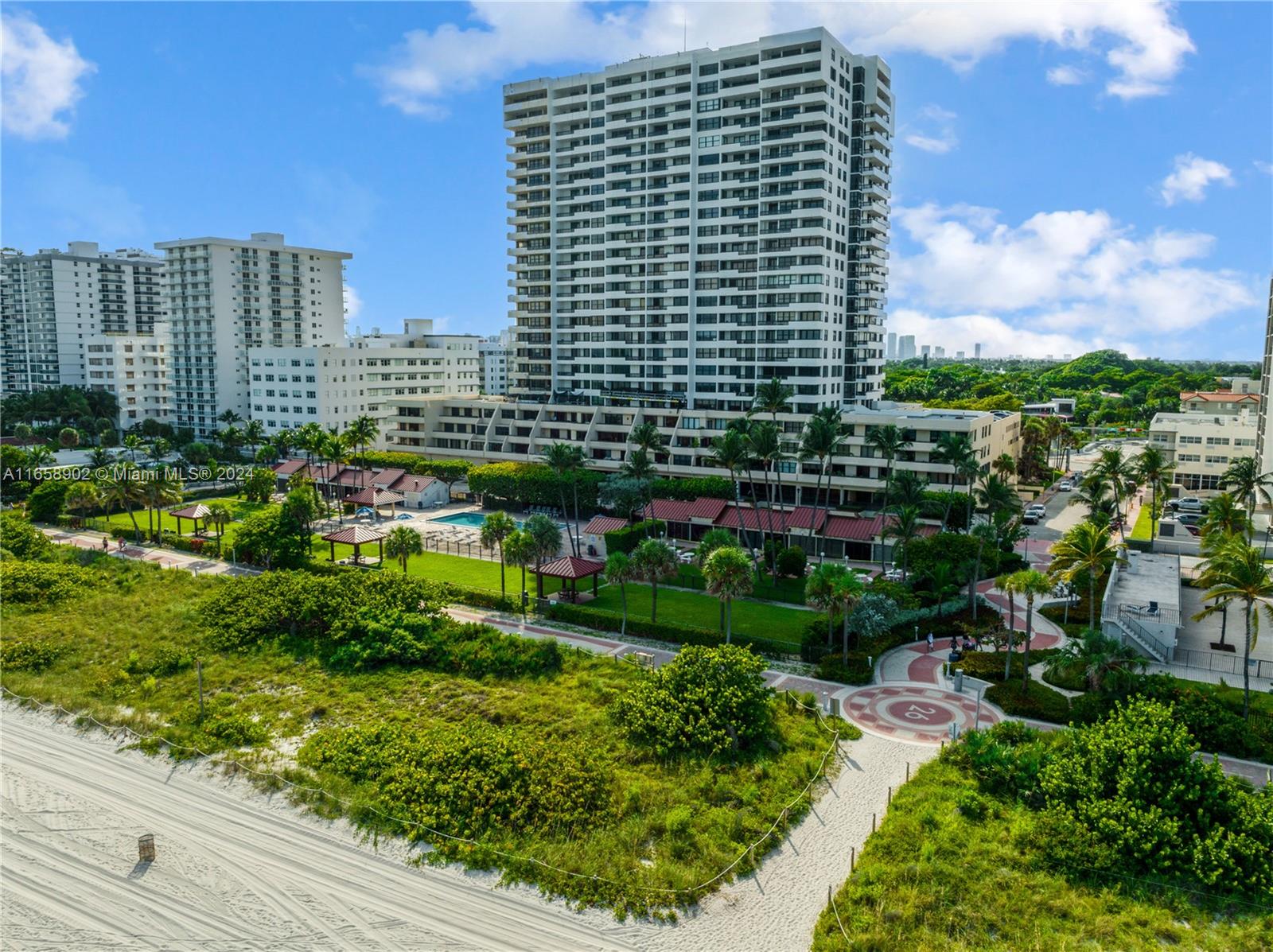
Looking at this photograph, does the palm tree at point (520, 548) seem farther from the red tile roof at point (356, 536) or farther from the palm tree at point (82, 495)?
the palm tree at point (82, 495)

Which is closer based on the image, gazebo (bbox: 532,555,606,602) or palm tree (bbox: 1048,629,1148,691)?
palm tree (bbox: 1048,629,1148,691)

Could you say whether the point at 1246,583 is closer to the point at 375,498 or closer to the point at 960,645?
the point at 960,645

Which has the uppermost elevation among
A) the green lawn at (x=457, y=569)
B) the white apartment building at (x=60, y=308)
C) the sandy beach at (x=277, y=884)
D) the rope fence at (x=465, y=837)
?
the white apartment building at (x=60, y=308)

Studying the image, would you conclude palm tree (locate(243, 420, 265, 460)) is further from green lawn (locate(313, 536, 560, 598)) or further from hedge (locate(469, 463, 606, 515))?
green lawn (locate(313, 536, 560, 598))

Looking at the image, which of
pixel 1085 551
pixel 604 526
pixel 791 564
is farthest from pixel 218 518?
pixel 1085 551

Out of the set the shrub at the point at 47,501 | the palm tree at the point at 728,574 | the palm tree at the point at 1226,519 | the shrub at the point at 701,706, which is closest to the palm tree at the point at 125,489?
the shrub at the point at 47,501

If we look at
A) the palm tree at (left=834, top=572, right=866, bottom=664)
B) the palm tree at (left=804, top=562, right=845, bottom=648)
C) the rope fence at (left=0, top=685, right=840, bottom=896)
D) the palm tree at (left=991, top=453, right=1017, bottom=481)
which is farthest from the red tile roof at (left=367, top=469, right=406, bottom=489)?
the palm tree at (left=834, top=572, right=866, bottom=664)

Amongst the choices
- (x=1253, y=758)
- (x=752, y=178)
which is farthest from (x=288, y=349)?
(x=1253, y=758)

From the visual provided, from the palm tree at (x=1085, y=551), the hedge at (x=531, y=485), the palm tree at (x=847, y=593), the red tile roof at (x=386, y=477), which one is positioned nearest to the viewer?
the palm tree at (x=847, y=593)
